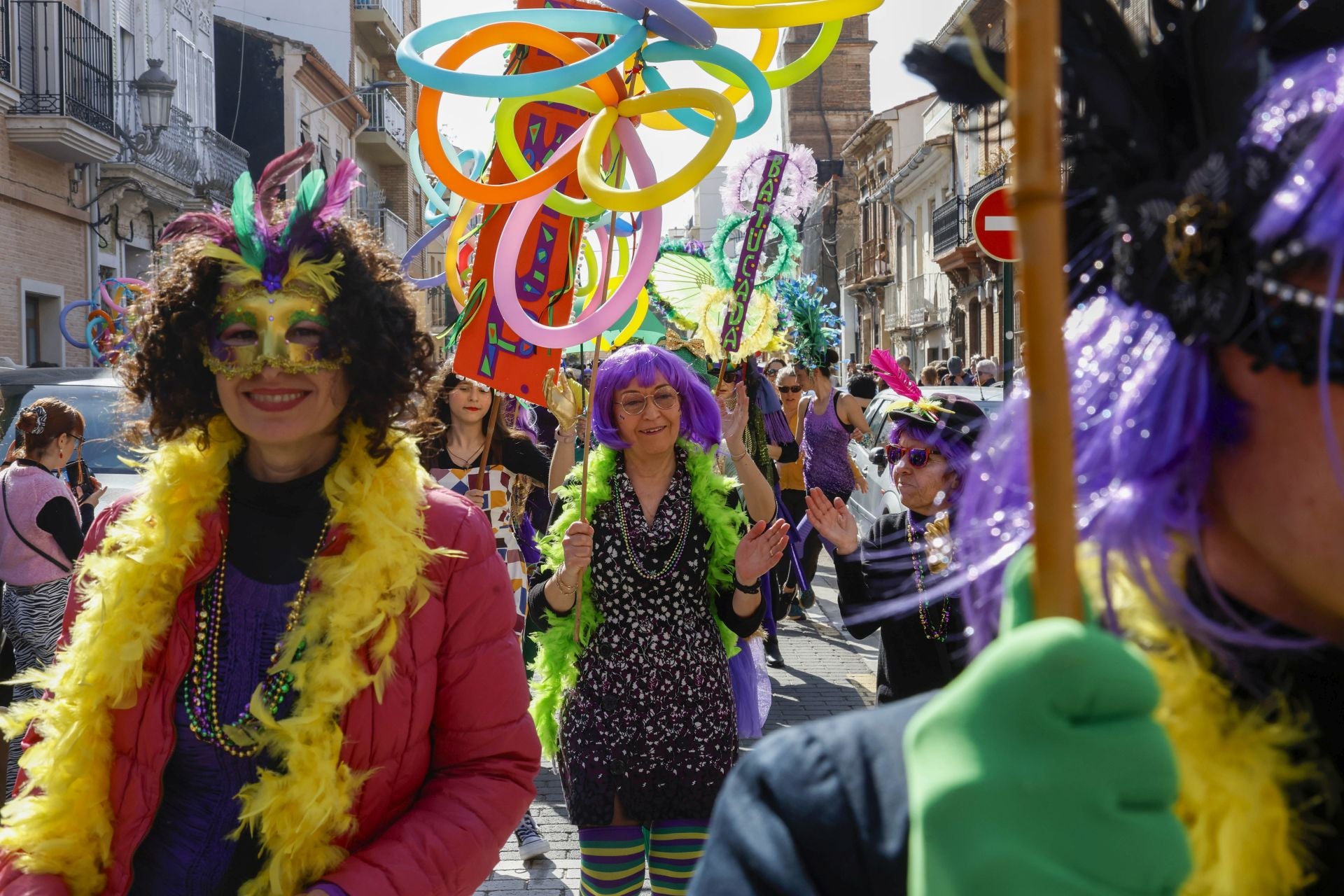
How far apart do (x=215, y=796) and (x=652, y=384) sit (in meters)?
1.82

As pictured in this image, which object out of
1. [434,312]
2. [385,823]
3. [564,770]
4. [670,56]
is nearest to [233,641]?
[385,823]

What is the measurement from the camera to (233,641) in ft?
6.72

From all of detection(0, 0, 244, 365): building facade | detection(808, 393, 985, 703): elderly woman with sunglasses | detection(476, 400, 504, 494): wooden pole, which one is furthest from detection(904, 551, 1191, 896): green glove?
detection(0, 0, 244, 365): building facade

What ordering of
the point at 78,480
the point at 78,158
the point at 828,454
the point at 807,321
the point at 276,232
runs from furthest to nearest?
the point at 78,158, the point at 828,454, the point at 807,321, the point at 78,480, the point at 276,232

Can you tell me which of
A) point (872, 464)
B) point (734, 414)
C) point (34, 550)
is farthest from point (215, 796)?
point (872, 464)

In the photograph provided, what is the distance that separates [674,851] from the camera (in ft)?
10.1

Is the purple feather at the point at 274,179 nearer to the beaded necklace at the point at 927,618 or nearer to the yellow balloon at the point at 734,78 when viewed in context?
the yellow balloon at the point at 734,78

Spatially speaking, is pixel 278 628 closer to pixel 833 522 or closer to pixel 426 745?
pixel 426 745

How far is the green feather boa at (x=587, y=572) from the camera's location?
10.7 feet

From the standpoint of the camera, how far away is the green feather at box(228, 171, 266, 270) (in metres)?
2.27

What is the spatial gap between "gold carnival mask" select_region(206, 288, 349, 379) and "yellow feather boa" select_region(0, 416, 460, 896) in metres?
0.19

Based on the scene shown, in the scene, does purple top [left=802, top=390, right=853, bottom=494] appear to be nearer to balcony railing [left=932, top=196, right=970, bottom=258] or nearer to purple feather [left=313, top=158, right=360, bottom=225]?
purple feather [left=313, top=158, right=360, bottom=225]

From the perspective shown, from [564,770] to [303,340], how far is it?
1484mm

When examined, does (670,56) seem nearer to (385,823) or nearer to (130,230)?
(385,823)
